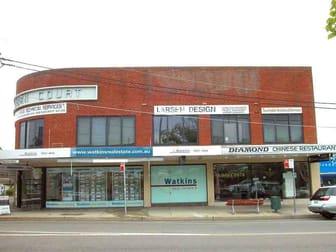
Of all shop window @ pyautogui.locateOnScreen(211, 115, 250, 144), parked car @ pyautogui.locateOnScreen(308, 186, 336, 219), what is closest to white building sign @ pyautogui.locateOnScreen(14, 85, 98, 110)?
shop window @ pyautogui.locateOnScreen(211, 115, 250, 144)

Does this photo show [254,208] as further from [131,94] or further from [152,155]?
[131,94]

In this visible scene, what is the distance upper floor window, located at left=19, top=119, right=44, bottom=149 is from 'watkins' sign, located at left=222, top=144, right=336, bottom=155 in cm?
1149

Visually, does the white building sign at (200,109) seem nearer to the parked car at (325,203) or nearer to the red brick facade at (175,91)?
the red brick facade at (175,91)

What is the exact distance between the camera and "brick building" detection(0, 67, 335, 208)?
27.0 metres

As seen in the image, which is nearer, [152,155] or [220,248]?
[220,248]

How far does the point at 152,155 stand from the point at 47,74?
880 centimetres

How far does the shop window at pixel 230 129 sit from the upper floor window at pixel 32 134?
10.7 meters

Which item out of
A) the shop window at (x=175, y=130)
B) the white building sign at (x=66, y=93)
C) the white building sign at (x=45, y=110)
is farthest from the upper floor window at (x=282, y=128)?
the white building sign at (x=45, y=110)

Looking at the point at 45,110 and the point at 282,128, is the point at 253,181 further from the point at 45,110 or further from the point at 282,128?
the point at 45,110

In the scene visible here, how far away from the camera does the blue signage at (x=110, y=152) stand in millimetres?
24516

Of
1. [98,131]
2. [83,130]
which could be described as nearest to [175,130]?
[98,131]

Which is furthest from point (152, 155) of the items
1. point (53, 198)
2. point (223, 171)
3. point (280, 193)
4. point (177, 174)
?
point (280, 193)

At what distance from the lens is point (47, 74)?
1091 inches

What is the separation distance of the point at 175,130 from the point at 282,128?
678cm
